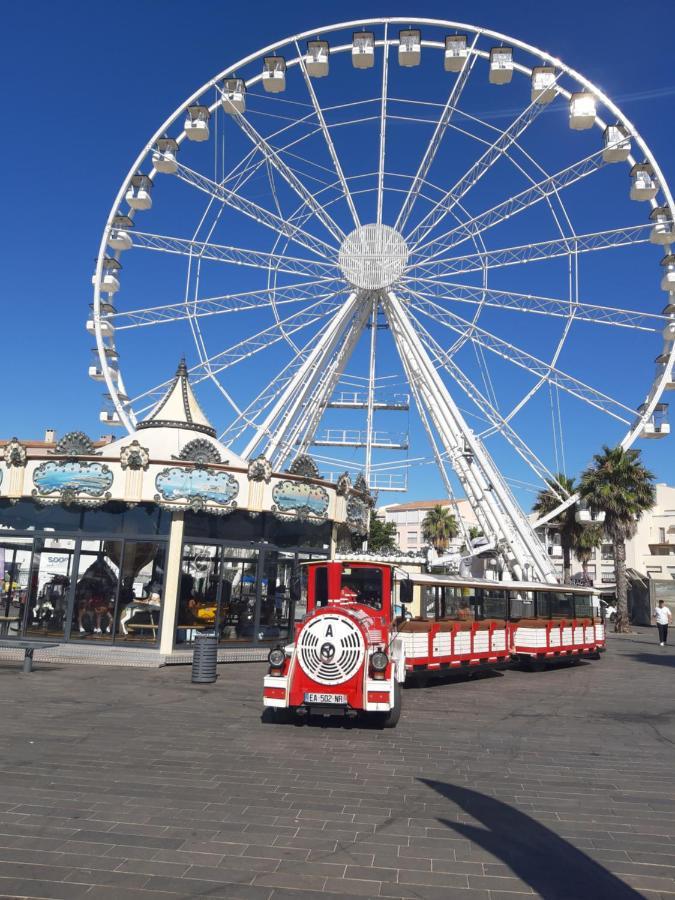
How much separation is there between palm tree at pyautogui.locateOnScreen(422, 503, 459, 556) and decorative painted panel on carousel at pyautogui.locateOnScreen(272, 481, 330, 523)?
4335 cm

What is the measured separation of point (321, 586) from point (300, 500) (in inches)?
358

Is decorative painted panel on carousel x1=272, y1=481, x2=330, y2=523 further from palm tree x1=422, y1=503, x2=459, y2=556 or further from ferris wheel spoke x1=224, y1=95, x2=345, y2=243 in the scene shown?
palm tree x1=422, y1=503, x2=459, y2=556

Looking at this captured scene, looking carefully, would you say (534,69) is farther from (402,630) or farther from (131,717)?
(131,717)

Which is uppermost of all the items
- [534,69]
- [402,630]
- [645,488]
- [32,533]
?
[534,69]

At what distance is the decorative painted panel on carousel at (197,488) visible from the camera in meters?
18.8

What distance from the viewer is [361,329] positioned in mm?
26766

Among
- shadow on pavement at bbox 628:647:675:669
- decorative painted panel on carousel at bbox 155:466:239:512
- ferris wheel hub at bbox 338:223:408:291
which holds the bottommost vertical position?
shadow on pavement at bbox 628:647:675:669

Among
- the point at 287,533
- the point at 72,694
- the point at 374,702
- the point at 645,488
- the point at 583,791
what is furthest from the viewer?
the point at 645,488

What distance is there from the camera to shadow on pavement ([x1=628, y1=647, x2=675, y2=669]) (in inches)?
896

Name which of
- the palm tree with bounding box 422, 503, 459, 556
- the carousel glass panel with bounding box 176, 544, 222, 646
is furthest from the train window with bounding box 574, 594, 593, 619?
the palm tree with bounding box 422, 503, 459, 556

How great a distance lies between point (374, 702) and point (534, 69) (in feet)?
74.5

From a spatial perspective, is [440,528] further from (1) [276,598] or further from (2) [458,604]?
(2) [458,604]

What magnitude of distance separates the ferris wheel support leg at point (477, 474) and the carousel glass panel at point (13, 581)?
13.7 m

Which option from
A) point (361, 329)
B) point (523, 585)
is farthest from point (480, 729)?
point (361, 329)
